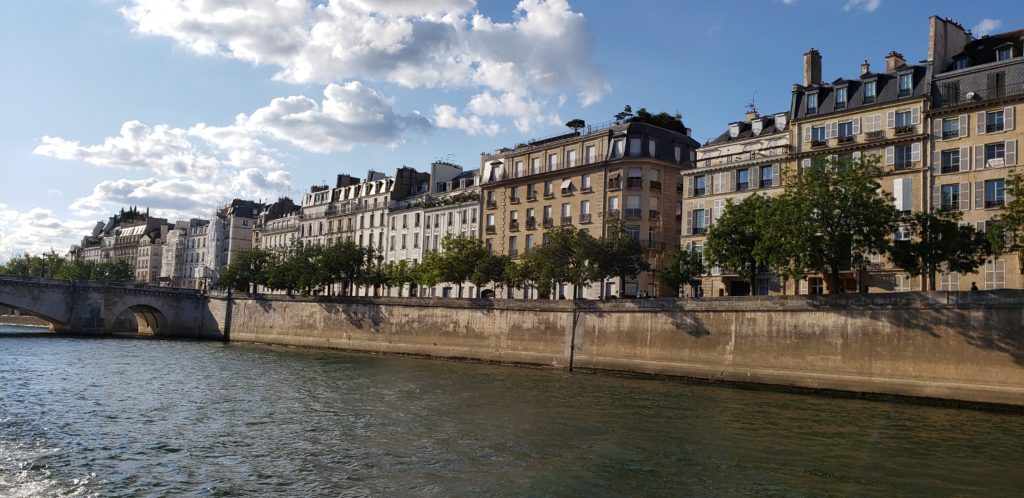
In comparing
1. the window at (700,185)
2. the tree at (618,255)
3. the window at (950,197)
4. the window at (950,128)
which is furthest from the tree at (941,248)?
the window at (700,185)

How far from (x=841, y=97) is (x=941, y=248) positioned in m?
17.0

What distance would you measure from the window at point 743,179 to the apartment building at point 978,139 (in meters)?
13.1

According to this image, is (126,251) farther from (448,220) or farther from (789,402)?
(789,402)

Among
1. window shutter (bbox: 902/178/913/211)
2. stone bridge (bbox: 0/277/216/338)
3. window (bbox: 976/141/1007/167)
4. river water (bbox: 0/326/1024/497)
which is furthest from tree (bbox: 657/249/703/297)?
stone bridge (bbox: 0/277/216/338)

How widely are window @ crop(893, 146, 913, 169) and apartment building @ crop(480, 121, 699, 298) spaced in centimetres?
2082

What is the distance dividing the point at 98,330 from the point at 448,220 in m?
39.8

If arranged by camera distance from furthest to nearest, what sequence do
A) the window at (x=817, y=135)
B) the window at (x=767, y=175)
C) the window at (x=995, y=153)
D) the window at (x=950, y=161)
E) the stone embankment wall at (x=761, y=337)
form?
the window at (x=767, y=175) < the window at (x=817, y=135) < the window at (x=950, y=161) < the window at (x=995, y=153) < the stone embankment wall at (x=761, y=337)

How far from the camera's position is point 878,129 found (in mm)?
52875

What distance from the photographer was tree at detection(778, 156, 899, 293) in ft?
139

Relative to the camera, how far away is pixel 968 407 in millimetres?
36281

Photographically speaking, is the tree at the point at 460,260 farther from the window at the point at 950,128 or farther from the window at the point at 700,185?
the window at the point at 950,128

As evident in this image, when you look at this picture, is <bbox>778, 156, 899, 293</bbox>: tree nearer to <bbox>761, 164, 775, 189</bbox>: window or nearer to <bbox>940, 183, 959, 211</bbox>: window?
<bbox>940, 183, 959, 211</bbox>: window

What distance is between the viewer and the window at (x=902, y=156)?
51.3m

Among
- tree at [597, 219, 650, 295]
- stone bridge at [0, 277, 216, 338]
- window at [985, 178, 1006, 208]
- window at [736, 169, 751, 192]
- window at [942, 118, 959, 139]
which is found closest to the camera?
window at [985, 178, 1006, 208]
